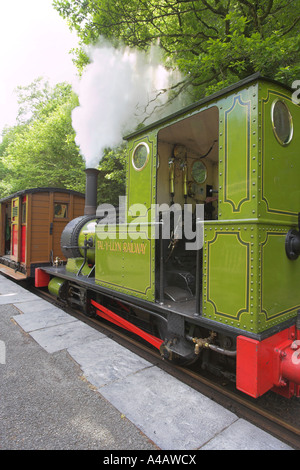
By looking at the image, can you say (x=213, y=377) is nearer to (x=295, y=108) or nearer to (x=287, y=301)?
(x=287, y=301)

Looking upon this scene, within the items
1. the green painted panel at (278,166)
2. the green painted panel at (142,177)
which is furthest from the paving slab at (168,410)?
the green painted panel at (142,177)

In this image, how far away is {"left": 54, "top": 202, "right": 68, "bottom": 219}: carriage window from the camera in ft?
24.6

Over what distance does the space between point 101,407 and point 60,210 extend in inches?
239

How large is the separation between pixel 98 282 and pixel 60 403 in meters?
1.98

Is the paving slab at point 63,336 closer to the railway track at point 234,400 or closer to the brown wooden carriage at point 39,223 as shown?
the railway track at point 234,400

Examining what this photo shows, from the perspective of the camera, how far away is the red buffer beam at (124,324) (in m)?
3.25

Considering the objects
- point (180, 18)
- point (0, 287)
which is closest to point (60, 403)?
point (0, 287)

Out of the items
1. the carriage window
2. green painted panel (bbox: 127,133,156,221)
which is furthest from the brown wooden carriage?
green painted panel (bbox: 127,133,156,221)

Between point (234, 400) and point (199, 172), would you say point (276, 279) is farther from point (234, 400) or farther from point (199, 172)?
point (199, 172)

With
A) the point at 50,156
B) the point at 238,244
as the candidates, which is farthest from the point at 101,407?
the point at 50,156

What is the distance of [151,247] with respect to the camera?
3062mm

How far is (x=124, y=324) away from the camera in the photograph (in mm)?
3820

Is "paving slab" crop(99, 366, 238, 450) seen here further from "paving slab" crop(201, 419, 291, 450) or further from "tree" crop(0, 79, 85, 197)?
"tree" crop(0, 79, 85, 197)

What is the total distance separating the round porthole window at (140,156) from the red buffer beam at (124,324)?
2070 mm
